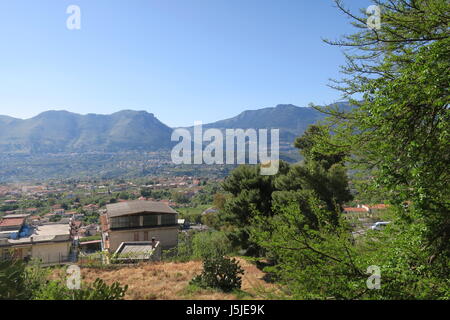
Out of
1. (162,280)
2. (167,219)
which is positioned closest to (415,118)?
(162,280)

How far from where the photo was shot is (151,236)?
2495 centimetres

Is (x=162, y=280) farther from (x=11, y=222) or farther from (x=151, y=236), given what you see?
(x=11, y=222)

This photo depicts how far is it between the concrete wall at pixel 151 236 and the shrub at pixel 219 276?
16.1 metres

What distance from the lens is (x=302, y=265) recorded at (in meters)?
3.68

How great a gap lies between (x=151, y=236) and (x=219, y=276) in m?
17.0

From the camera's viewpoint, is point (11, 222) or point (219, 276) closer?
point (219, 276)

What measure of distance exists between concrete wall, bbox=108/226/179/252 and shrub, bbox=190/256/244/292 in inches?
635

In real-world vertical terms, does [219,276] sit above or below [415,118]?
below

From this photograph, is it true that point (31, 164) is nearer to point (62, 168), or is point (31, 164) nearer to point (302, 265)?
point (62, 168)

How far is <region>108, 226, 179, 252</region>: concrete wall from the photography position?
24.3m

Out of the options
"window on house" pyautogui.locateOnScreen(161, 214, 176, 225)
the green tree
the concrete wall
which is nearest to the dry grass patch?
the green tree

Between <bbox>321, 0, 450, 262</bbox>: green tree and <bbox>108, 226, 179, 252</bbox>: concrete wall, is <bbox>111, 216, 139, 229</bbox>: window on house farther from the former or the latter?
<bbox>321, 0, 450, 262</bbox>: green tree
